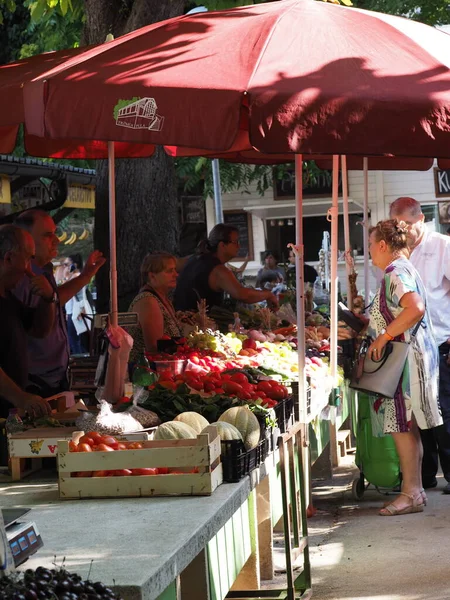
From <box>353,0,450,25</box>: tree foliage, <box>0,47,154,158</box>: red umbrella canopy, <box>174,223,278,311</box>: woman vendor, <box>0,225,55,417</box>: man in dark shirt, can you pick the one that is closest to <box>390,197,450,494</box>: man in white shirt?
<box>174,223,278,311</box>: woman vendor

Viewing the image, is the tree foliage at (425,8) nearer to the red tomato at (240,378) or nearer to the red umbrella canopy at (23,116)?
the red umbrella canopy at (23,116)

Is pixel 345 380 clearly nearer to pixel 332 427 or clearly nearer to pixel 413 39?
pixel 332 427

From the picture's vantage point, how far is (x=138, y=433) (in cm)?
443

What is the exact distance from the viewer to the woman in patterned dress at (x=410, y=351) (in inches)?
283

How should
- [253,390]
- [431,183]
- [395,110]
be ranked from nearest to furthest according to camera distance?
[395,110] → [253,390] → [431,183]

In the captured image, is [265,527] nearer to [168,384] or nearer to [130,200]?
[168,384]

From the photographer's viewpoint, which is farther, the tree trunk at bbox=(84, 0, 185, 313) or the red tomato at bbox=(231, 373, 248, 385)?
the tree trunk at bbox=(84, 0, 185, 313)

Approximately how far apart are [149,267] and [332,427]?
89.1 inches

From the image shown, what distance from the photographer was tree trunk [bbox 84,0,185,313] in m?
9.61

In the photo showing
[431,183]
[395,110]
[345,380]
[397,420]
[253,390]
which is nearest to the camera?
[395,110]

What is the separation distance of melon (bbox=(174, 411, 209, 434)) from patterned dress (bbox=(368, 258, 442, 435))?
278cm

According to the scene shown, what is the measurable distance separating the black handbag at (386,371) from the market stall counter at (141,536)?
2827 mm

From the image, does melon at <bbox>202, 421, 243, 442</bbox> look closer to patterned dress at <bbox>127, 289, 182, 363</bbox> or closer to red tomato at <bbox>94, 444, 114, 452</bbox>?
red tomato at <bbox>94, 444, 114, 452</bbox>

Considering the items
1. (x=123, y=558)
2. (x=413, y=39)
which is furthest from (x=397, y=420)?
(x=123, y=558)
